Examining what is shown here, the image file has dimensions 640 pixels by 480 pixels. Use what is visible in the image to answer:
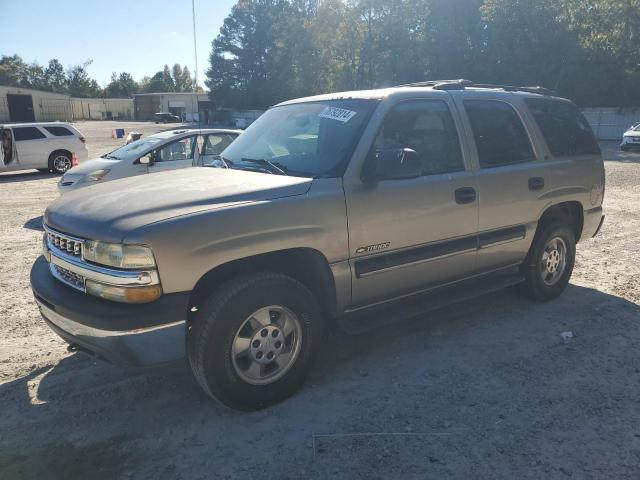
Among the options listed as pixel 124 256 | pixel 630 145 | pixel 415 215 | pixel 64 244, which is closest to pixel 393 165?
pixel 415 215

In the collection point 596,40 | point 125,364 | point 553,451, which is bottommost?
point 553,451

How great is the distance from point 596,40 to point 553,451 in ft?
126

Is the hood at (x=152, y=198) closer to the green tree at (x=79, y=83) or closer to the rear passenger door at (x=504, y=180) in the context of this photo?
the rear passenger door at (x=504, y=180)

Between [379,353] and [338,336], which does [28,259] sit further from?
[379,353]

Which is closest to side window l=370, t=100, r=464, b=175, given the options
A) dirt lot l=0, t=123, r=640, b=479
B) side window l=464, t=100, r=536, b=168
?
side window l=464, t=100, r=536, b=168

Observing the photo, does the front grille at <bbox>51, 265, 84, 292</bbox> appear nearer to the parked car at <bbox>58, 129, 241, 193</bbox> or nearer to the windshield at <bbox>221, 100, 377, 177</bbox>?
the windshield at <bbox>221, 100, 377, 177</bbox>

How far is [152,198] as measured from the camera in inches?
131

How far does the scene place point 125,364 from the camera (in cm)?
299

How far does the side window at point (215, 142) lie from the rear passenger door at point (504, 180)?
6560mm

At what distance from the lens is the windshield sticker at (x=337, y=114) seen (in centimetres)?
397

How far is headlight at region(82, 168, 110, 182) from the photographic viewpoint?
9547 millimetres

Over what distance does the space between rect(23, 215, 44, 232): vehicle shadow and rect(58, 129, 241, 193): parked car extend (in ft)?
2.27

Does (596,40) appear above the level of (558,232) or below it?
above

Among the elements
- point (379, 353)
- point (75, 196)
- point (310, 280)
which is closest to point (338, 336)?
point (379, 353)
